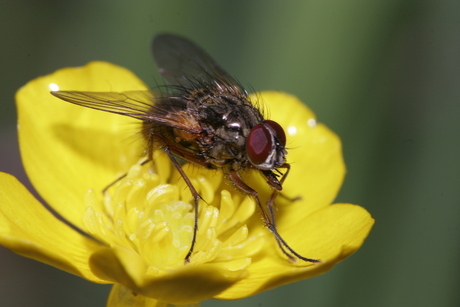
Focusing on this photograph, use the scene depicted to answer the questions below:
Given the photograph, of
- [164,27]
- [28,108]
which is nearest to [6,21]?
[164,27]

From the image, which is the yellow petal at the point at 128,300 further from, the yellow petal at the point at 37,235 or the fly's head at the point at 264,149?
the fly's head at the point at 264,149

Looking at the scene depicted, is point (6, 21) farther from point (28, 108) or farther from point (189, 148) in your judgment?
point (189, 148)

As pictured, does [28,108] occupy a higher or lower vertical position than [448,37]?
lower

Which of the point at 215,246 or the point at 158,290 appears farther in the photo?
the point at 215,246

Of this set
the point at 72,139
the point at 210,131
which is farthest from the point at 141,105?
the point at 72,139

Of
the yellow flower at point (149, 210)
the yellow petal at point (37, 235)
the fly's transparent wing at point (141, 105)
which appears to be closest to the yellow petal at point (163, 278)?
the yellow flower at point (149, 210)

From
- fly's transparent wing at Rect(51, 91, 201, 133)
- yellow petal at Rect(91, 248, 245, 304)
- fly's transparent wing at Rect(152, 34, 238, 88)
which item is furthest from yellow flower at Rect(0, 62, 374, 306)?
fly's transparent wing at Rect(51, 91, 201, 133)

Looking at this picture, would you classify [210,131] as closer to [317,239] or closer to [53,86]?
[317,239]
